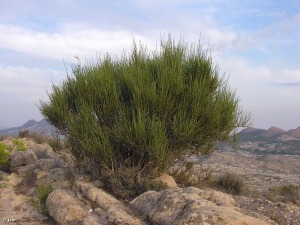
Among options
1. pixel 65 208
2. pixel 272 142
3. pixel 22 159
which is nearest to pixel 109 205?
pixel 65 208

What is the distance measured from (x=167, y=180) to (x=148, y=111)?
1.87 m

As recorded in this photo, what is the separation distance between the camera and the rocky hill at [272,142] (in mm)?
51600

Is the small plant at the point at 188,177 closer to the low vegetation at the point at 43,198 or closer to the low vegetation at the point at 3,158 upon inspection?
the low vegetation at the point at 43,198

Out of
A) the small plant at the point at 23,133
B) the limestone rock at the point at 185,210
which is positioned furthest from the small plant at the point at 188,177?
the small plant at the point at 23,133

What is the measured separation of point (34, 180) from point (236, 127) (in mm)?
6732

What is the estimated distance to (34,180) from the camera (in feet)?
43.5

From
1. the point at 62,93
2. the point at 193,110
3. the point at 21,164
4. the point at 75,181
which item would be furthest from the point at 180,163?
the point at 21,164

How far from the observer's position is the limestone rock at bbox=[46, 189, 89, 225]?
8289mm

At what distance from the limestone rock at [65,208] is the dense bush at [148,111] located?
139 centimetres

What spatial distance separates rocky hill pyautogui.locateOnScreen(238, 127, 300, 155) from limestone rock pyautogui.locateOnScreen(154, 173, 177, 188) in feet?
126

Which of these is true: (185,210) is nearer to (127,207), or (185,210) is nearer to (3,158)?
(127,207)

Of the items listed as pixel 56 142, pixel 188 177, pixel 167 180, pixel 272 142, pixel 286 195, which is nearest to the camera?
pixel 167 180

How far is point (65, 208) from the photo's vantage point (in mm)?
8531

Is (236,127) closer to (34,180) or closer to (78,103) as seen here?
(78,103)
